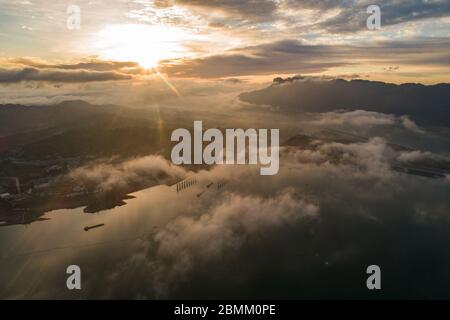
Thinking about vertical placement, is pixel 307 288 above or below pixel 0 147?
below

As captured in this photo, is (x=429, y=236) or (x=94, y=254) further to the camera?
(x=429, y=236)

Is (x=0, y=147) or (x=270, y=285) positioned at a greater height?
(x=0, y=147)

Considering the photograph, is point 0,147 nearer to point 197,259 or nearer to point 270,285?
point 197,259

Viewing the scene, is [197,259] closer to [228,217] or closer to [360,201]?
[228,217]
